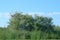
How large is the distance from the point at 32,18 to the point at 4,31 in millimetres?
13384

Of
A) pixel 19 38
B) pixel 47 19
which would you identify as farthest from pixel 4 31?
pixel 47 19

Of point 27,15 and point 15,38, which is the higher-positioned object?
point 27,15

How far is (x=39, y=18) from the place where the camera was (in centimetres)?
2606

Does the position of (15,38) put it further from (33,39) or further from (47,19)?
(47,19)

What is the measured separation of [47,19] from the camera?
25.8 metres

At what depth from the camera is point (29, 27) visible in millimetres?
23328

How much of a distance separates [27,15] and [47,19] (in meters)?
2.71

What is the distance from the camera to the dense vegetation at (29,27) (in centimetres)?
1196

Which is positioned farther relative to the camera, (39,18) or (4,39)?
(39,18)

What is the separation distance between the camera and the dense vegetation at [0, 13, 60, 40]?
12.0 metres

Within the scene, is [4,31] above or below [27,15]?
below

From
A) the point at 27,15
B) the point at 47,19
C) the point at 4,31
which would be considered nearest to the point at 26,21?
the point at 27,15

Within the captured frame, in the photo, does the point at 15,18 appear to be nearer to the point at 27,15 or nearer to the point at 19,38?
the point at 27,15

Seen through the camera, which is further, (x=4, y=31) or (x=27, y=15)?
(x=27, y=15)
